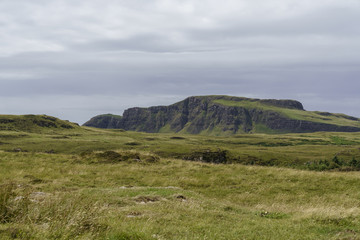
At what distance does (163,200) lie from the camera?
49.3 feet

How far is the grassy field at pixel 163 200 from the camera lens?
9.02 meters

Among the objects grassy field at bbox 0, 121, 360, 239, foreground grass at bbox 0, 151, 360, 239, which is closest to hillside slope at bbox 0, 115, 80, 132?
grassy field at bbox 0, 121, 360, 239

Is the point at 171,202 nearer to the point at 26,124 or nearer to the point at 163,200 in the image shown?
the point at 163,200

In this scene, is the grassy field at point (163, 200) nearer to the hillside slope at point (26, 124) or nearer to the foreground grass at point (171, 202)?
the foreground grass at point (171, 202)

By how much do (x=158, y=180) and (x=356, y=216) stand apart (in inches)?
605

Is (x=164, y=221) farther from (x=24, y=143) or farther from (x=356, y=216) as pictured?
(x=24, y=143)

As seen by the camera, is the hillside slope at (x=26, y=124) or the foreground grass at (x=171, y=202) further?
the hillside slope at (x=26, y=124)

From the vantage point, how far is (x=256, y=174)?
1075 inches

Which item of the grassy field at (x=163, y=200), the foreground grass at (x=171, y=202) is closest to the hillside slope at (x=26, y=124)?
the grassy field at (x=163, y=200)

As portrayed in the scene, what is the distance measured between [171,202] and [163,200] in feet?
2.39

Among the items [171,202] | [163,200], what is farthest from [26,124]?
[171,202]

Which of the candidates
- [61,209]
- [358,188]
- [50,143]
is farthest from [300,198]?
[50,143]

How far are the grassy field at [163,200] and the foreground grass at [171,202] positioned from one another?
36 mm

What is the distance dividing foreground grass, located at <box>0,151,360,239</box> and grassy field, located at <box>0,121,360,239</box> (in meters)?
0.04
